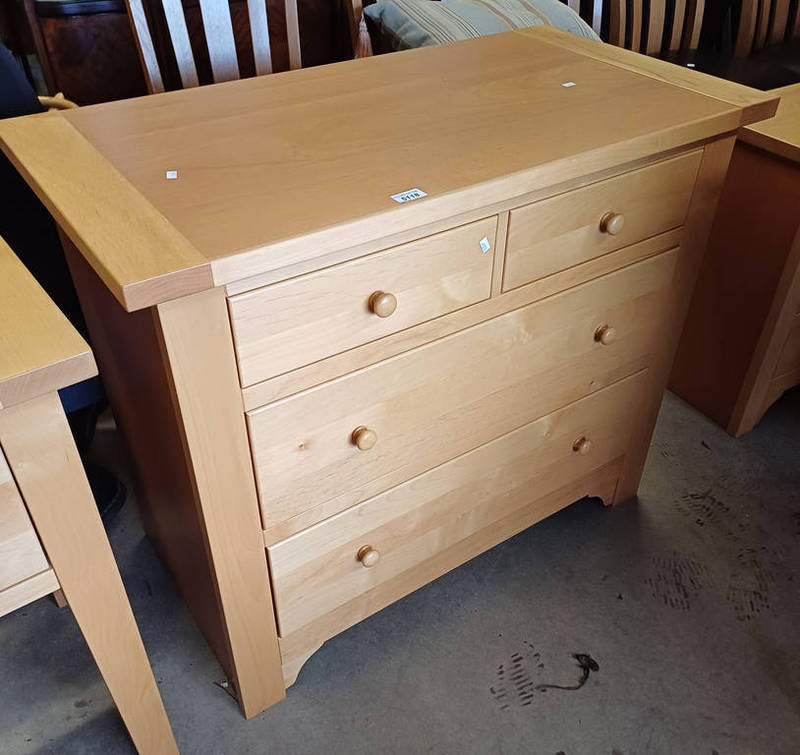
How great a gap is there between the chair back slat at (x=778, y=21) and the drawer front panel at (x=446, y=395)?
174 cm

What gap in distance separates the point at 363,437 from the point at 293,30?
1.12 m

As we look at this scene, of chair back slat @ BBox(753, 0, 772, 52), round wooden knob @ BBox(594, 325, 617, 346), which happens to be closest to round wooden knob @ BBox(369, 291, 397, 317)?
round wooden knob @ BBox(594, 325, 617, 346)

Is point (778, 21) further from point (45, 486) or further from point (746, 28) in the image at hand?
point (45, 486)

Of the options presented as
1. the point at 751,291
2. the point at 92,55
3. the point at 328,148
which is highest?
the point at 328,148

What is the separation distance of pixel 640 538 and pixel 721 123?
0.80 metres

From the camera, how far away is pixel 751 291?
158 cm

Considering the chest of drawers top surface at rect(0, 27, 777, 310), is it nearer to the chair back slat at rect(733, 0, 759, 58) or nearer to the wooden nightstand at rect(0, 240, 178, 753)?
the wooden nightstand at rect(0, 240, 178, 753)

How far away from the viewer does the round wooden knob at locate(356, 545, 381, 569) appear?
3.69 feet

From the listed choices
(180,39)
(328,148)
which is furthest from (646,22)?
(328,148)

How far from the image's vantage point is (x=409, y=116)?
3.39ft

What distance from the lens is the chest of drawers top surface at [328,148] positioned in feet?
2.48

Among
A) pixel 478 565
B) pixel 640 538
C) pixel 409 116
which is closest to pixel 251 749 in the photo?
pixel 478 565

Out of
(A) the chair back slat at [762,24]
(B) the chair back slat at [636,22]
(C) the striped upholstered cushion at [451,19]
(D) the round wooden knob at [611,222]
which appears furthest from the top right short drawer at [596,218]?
(A) the chair back slat at [762,24]

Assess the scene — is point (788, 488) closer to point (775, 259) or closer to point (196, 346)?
point (775, 259)
